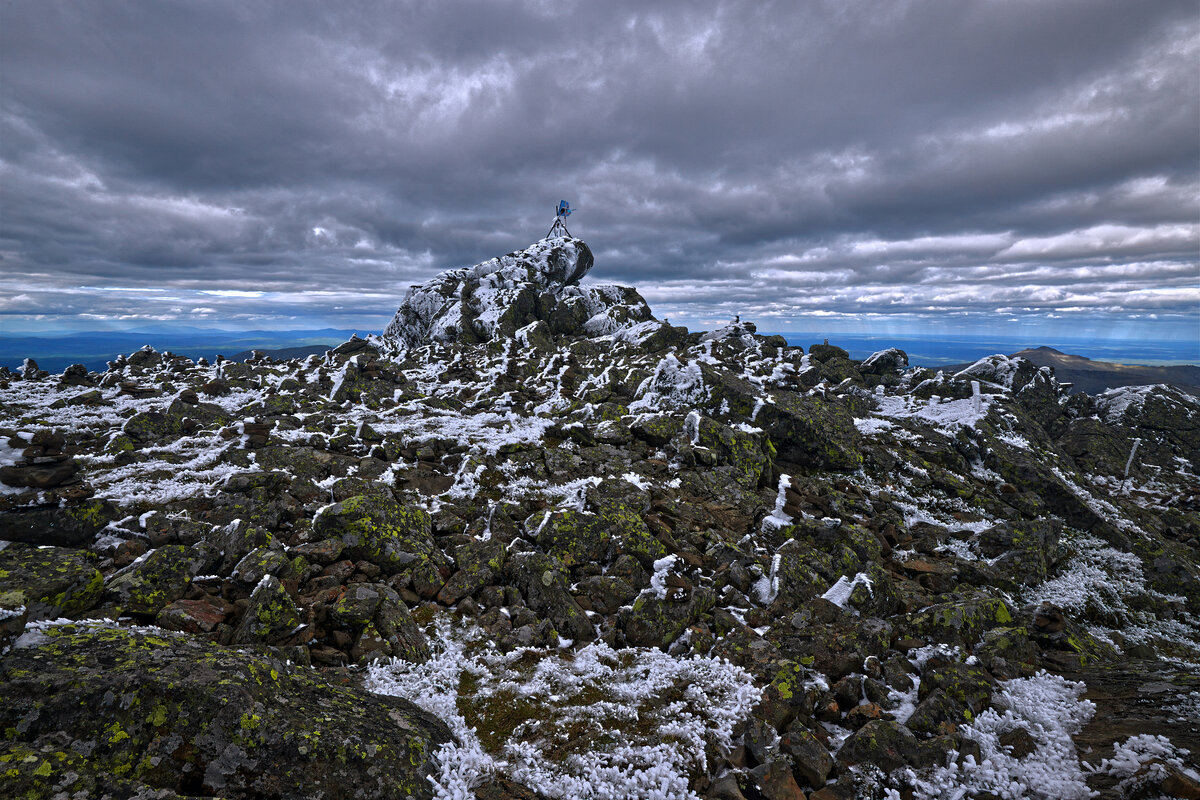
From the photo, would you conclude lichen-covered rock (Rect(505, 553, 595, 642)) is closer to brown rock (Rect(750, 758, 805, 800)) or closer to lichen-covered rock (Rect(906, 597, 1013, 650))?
brown rock (Rect(750, 758, 805, 800))

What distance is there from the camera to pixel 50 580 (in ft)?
29.9

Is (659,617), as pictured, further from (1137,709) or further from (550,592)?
(1137,709)

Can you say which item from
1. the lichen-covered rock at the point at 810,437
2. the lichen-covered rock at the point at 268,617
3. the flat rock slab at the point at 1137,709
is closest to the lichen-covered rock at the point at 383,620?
the lichen-covered rock at the point at 268,617

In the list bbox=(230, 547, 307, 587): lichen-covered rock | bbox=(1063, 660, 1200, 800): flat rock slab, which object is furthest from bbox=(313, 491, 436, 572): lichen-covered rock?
bbox=(1063, 660, 1200, 800): flat rock slab

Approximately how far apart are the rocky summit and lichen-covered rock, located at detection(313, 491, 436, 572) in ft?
0.30

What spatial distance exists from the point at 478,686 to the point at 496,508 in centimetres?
771

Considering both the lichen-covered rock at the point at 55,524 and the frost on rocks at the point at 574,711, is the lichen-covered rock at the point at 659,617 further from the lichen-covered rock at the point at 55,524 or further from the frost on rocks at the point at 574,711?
the lichen-covered rock at the point at 55,524

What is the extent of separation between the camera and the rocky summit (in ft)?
23.3

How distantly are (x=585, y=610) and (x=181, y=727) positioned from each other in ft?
30.1

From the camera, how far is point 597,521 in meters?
16.0

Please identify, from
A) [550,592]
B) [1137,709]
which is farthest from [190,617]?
[1137,709]

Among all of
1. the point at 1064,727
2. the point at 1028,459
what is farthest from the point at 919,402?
the point at 1064,727

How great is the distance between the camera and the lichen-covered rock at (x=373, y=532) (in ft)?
45.3

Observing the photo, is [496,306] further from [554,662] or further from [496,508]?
[554,662]
